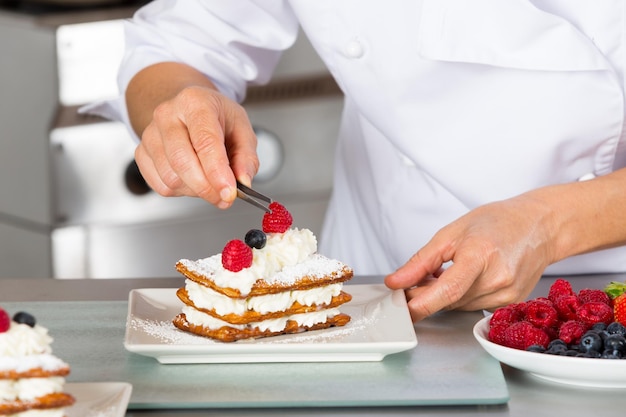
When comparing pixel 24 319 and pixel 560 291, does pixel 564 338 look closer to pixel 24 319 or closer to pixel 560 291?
pixel 560 291

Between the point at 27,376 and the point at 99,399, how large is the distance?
114 millimetres

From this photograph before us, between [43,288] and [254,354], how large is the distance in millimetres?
490

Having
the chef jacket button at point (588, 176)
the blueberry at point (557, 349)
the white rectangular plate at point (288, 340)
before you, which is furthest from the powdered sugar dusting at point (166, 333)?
the chef jacket button at point (588, 176)

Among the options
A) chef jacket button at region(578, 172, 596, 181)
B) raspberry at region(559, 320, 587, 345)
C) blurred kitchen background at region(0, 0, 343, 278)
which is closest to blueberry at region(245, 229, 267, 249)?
raspberry at region(559, 320, 587, 345)

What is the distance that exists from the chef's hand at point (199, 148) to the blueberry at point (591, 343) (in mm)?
437

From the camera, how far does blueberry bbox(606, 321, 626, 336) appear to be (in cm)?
107

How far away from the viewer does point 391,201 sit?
5.71 feet

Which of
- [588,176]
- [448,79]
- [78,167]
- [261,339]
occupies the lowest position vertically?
[78,167]

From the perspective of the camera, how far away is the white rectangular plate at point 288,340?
109 centimetres

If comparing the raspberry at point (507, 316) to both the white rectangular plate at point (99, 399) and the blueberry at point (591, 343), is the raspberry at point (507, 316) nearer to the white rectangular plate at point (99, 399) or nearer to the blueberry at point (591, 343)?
the blueberry at point (591, 343)

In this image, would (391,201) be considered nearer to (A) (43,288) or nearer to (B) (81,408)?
(A) (43,288)

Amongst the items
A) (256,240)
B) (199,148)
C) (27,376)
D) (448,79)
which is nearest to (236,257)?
(256,240)

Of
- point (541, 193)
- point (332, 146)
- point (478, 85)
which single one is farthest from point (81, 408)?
point (332, 146)

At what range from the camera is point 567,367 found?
1.02 m
